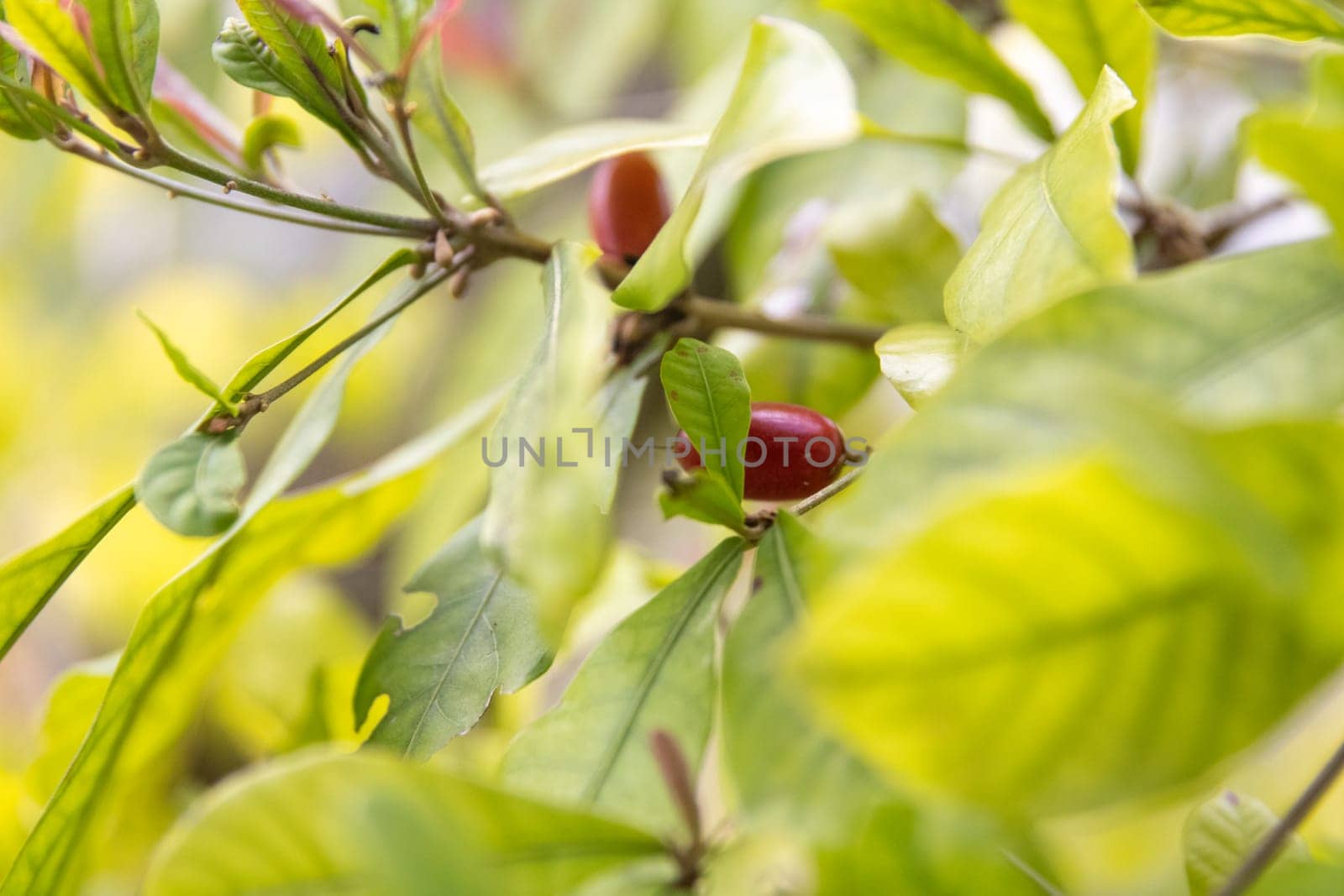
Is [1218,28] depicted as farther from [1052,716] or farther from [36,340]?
[36,340]

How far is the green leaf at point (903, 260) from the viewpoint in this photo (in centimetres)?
69

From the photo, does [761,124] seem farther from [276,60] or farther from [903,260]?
[903,260]

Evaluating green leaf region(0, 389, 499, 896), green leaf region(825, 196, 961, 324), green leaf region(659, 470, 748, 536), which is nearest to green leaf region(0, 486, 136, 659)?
green leaf region(0, 389, 499, 896)

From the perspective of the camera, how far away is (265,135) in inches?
19.0

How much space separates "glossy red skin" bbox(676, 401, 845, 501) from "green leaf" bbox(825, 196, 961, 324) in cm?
24

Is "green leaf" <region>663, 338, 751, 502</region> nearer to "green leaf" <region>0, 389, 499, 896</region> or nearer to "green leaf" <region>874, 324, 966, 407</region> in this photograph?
"green leaf" <region>874, 324, 966, 407</region>

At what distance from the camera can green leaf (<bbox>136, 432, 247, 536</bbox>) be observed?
1.26 feet

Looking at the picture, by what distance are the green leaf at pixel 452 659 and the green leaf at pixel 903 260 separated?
1.14ft

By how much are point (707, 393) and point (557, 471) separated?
0.13 metres

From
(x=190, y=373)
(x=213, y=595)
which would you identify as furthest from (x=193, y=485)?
(x=213, y=595)

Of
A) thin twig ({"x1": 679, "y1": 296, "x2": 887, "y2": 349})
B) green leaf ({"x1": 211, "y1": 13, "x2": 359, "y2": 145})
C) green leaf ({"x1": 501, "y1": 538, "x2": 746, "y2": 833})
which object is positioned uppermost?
green leaf ({"x1": 211, "y1": 13, "x2": 359, "y2": 145})

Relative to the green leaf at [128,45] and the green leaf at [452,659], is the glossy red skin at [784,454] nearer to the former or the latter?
the green leaf at [452,659]

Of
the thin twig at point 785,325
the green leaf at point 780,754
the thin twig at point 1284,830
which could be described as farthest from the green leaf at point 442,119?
the thin twig at point 1284,830

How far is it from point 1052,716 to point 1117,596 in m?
0.03
